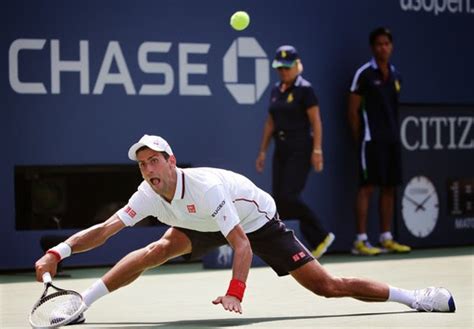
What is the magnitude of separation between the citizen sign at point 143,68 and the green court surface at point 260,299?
1.65m

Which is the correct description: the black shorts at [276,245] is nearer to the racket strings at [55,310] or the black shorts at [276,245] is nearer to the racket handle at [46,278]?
the racket strings at [55,310]

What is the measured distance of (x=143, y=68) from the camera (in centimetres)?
1088

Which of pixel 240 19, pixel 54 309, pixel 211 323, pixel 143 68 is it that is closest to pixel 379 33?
pixel 240 19

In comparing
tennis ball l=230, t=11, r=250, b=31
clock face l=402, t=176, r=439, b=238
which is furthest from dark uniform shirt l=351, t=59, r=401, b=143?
tennis ball l=230, t=11, r=250, b=31

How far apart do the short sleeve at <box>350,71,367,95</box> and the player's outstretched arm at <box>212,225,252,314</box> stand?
5679 millimetres

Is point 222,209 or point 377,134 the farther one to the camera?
point 377,134

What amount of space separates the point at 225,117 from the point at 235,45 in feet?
2.29

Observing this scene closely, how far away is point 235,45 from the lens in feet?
37.2

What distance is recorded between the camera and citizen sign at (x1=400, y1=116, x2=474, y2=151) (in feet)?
40.6

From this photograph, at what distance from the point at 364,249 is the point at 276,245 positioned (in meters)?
4.94

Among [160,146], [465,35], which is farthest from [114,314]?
[465,35]

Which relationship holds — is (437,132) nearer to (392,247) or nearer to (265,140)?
(392,247)

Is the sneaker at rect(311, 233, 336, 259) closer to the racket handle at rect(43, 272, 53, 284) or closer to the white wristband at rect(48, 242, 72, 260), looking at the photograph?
the white wristband at rect(48, 242, 72, 260)

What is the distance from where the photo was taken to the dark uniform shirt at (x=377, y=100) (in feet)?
38.1
